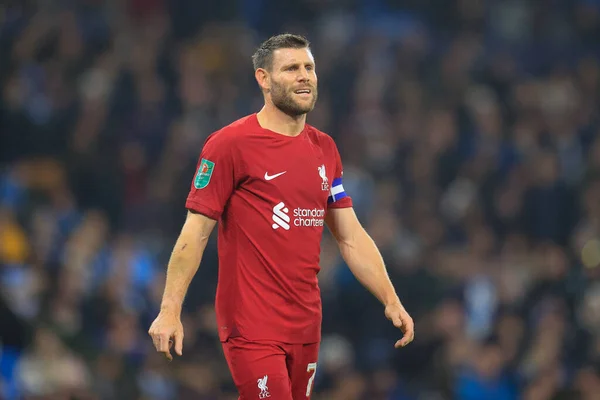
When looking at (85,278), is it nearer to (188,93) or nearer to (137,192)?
(137,192)

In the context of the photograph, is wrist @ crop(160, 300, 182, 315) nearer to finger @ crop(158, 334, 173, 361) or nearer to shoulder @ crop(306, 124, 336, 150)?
finger @ crop(158, 334, 173, 361)

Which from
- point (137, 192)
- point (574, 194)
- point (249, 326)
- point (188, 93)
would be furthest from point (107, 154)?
point (249, 326)

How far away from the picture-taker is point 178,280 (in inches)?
206

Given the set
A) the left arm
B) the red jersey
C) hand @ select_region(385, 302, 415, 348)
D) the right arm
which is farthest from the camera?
the left arm

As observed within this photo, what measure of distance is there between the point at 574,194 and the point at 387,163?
2008mm

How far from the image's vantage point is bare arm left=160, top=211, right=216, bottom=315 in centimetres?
520

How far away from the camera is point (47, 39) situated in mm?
12641

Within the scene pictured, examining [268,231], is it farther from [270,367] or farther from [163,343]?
[163,343]

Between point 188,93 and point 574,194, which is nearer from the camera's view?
point 574,194

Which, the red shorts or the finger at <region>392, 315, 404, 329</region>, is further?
the finger at <region>392, 315, 404, 329</region>

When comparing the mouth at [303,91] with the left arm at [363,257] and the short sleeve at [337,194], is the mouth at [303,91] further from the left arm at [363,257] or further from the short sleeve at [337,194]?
the left arm at [363,257]

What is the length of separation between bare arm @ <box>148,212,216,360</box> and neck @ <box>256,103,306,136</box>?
0.55m

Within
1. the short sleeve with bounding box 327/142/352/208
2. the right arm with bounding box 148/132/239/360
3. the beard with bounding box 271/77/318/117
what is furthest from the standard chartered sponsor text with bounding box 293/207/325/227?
the beard with bounding box 271/77/318/117

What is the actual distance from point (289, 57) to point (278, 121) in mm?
316
